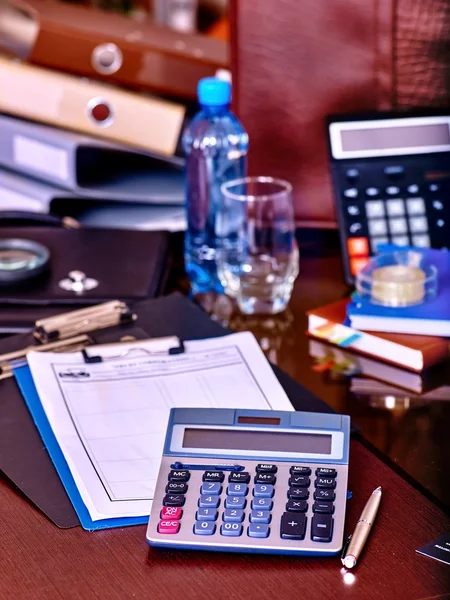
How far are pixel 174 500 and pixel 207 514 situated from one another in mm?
25

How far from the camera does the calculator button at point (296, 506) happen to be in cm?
61

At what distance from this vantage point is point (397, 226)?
1.01m

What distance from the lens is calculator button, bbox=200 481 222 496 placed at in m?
0.63

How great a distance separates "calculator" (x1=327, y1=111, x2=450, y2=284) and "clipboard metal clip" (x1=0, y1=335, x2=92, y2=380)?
301 millimetres

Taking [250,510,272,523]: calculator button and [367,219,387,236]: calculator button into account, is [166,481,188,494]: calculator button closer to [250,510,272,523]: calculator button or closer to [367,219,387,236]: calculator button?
[250,510,272,523]: calculator button

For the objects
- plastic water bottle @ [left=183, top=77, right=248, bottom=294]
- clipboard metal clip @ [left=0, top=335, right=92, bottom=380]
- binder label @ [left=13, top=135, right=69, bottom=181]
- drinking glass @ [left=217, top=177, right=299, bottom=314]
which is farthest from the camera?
binder label @ [left=13, top=135, right=69, bottom=181]

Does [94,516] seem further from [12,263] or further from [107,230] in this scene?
[107,230]

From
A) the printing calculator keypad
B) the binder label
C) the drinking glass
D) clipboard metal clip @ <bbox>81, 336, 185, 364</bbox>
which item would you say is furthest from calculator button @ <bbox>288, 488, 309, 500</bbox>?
the binder label

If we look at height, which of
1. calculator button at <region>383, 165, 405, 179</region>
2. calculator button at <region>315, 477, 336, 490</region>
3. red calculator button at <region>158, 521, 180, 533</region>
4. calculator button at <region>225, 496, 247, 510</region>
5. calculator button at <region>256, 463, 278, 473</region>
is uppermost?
calculator button at <region>383, 165, 405, 179</region>

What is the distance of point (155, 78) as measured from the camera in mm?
1285

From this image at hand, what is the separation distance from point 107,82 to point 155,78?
0.08 meters

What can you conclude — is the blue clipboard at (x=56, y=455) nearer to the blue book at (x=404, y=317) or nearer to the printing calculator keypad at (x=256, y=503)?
the printing calculator keypad at (x=256, y=503)

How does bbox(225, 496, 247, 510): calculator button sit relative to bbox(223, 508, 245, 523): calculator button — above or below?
above

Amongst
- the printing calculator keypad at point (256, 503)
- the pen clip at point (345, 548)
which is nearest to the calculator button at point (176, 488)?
the printing calculator keypad at point (256, 503)
